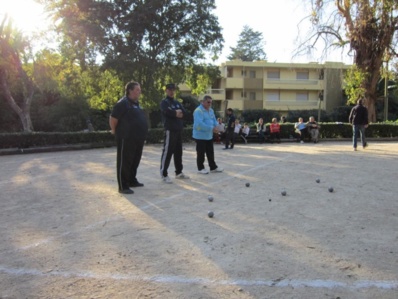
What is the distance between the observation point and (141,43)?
20.8 meters

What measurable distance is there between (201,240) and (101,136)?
1551 cm

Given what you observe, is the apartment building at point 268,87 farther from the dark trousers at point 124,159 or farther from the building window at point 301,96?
the dark trousers at point 124,159

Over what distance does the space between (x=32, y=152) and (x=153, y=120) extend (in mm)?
23290

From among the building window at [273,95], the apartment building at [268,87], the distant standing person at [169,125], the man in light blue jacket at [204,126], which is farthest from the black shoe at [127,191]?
the building window at [273,95]

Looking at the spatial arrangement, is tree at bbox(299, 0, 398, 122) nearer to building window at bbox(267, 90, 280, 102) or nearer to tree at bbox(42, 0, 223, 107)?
tree at bbox(42, 0, 223, 107)

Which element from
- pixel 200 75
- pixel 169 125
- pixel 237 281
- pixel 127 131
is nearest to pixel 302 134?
pixel 200 75

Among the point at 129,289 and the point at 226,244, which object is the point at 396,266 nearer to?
the point at 226,244

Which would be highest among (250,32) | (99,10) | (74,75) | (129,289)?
(250,32)

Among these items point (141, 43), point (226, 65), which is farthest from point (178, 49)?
point (226, 65)

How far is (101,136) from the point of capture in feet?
61.0

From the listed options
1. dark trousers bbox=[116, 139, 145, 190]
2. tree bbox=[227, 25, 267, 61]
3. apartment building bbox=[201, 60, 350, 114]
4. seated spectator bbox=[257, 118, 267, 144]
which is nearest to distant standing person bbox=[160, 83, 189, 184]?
dark trousers bbox=[116, 139, 145, 190]

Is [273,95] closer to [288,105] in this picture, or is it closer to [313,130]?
[288,105]

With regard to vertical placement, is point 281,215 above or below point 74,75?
below

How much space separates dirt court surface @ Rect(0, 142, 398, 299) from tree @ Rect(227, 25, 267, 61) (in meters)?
71.3
